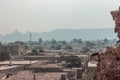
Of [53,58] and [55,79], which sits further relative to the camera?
[53,58]

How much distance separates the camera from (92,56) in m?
6.56

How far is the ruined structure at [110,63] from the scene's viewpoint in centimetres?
607

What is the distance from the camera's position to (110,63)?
605cm

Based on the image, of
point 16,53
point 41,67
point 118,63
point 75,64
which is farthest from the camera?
point 16,53

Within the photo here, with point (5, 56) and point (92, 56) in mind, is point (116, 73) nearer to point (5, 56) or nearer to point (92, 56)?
point (92, 56)

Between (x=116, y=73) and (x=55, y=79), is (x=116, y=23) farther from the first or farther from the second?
(x=55, y=79)

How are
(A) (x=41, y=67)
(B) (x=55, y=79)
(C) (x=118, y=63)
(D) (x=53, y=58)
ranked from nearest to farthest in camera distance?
(C) (x=118, y=63) → (B) (x=55, y=79) → (A) (x=41, y=67) → (D) (x=53, y=58)

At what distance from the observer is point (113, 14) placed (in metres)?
6.37

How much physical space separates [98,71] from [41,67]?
4400cm

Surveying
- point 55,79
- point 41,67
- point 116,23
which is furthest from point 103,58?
point 41,67

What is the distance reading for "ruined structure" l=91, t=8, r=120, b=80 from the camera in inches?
239

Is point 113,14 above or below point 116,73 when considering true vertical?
above

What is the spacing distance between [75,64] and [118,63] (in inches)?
2277

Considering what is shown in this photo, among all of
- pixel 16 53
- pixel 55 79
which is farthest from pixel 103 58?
pixel 16 53
